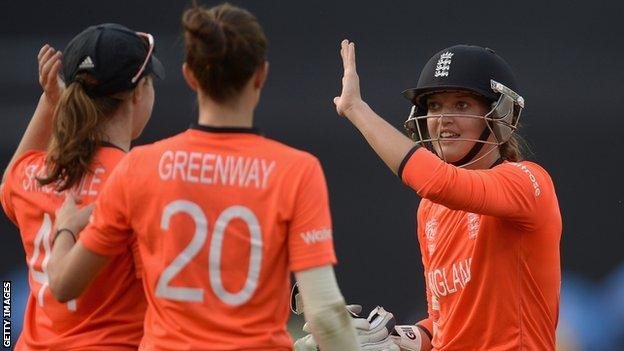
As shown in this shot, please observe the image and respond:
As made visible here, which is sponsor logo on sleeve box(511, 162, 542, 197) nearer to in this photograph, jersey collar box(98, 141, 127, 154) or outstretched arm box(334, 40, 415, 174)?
outstretched arm box(334, 40, 415, 174)

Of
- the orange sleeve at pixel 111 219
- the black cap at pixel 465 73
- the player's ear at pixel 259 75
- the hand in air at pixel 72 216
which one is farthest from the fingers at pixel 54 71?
the black cap at pixel 465 73

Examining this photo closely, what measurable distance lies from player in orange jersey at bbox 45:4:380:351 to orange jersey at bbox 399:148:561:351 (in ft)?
2.62

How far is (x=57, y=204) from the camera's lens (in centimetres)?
260

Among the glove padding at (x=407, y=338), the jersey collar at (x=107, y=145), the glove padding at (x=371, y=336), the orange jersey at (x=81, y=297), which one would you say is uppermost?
the jersey collar at (x=107, y=145)

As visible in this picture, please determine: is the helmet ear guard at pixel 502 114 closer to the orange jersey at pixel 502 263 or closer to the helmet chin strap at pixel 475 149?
the helmet chin strap at pixel 475 149

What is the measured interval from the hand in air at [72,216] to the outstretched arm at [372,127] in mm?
857

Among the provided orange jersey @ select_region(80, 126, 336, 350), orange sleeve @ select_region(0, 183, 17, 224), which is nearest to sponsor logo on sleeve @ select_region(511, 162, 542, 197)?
orange jersey @ select_region(80, 126, 336, 350)

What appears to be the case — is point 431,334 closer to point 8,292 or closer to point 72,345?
point 72,345

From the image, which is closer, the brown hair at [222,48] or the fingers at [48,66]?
the brown hair at [222,48]

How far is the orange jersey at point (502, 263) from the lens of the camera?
10.0 ft

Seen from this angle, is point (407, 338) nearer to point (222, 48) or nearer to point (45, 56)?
point (45, 56)

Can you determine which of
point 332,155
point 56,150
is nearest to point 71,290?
point 56,150

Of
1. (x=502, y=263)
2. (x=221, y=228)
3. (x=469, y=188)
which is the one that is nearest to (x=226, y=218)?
(x=221, y=228)

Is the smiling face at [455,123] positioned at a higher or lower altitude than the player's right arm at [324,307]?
higher
